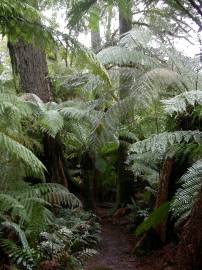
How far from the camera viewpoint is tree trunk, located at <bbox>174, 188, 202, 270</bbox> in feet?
7.67

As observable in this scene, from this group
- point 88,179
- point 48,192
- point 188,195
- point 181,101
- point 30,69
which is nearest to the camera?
point 188,195

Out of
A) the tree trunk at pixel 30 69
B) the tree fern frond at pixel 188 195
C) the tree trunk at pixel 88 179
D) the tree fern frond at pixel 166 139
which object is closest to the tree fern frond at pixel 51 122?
the tree fern frond at pixel 166 139

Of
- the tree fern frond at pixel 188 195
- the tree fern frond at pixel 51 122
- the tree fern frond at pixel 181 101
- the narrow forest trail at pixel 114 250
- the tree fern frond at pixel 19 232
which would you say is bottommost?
the narrow forest trail at pixel 114 250

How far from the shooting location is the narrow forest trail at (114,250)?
3.94 metres

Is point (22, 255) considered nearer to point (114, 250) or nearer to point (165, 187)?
point (114, 250)

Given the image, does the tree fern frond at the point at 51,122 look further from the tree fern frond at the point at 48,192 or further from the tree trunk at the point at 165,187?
the tree trunk at the point at 165,187

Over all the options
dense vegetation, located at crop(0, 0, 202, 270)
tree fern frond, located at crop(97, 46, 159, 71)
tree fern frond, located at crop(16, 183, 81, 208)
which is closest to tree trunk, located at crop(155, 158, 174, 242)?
dense vegetation, located at crop(0, 0, 202, 270)

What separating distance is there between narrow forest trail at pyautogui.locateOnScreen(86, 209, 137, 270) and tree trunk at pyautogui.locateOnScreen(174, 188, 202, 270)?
1.17m

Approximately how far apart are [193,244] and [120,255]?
198cm

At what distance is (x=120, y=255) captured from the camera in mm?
4219

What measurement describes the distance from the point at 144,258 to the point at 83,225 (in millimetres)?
712

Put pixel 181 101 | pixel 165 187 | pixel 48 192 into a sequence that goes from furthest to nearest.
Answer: pixel 48 192 → pixel 165 187 → pixel 181 101

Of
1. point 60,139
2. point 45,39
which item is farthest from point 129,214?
point 45,39

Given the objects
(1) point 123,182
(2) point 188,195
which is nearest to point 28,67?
(1) point 123,182
